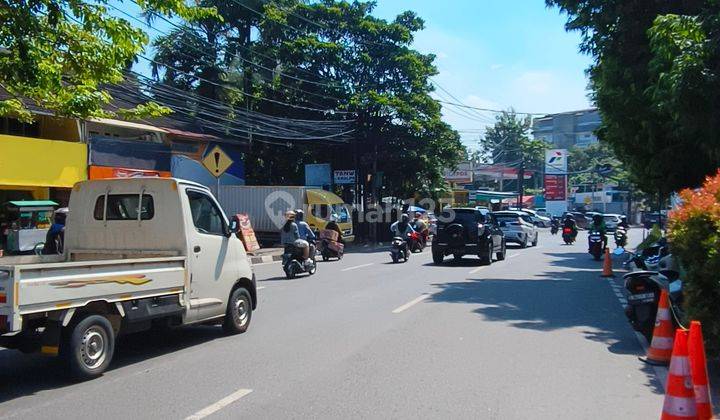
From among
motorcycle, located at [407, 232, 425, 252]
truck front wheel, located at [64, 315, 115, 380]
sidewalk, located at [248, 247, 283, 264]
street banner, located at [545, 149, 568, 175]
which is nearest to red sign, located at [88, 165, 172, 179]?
sidewalk, located at [248, 247, 283, 264]

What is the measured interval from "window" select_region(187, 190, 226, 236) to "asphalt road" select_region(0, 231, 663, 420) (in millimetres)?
1491

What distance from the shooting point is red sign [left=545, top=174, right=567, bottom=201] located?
68.6 m

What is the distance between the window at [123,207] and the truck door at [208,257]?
1.81 ft

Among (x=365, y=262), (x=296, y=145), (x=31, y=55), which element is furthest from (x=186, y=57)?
(x=31, y=55)

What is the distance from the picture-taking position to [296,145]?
34.3 metres

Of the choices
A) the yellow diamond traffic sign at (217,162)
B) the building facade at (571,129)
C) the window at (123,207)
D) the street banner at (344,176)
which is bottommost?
the window at (123,207)

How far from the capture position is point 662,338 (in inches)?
286

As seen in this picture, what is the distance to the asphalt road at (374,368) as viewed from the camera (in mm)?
5535

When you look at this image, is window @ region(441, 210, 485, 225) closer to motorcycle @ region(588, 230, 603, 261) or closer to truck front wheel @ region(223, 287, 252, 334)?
motorcycle @ region(588, 230, 603, 261)

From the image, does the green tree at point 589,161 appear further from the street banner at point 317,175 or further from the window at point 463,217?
the window at point 463,217

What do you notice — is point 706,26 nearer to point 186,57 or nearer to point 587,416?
point 587,416

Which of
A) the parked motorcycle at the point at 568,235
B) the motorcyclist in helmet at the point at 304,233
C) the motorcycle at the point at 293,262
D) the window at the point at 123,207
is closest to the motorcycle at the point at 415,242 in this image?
the motorcyclist in helmet at the point at 304,233

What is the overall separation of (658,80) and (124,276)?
970 centimetres

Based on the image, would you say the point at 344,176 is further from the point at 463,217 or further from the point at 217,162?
the point at 217,162
